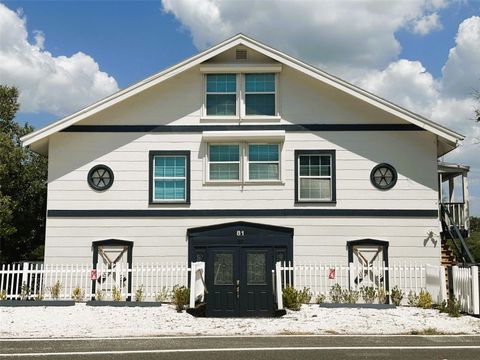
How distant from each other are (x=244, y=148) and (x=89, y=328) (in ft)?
27.4

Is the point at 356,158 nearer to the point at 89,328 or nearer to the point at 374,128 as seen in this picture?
the point at 374,128

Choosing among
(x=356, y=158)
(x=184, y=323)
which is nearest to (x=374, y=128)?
(x=356, y=158)

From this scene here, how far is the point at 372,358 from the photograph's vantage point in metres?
10.0

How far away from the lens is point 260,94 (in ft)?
63.8

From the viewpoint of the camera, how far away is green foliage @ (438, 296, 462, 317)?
14.8m

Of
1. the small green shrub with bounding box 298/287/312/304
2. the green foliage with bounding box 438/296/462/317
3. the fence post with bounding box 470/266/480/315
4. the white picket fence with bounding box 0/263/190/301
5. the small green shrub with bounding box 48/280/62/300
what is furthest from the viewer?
the white picket fence with bounding box 0/263/190/301

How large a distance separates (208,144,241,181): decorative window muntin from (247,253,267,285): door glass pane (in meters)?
2.72

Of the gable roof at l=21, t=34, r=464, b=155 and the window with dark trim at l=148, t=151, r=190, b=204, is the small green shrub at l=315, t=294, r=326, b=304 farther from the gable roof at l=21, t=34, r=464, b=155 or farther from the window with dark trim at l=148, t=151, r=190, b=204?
the gable roof at l=21, t=34, r=464, b=155

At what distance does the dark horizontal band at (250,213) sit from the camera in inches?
741

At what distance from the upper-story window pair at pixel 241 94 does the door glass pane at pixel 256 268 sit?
16.1 feet

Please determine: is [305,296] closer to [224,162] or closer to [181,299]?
[181,299]

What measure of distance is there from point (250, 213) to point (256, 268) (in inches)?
73.1

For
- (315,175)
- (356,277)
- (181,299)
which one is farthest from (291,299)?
(315,175)

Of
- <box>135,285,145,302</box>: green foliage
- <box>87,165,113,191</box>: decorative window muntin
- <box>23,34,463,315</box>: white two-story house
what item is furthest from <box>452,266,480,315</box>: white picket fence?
<box>87,165,113,191</box>: decorative window muntin
